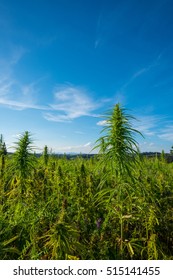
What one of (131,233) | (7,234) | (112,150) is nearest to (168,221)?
(131,233)

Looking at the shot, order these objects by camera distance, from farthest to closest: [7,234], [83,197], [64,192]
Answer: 1. [64,192]
2. [83,197]
3. [7,234]

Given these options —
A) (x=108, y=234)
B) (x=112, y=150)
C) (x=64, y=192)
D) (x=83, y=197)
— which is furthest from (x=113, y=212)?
(x=64, y=192)

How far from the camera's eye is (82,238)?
3873 millimetres

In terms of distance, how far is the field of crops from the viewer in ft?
10.3

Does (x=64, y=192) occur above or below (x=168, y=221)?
above

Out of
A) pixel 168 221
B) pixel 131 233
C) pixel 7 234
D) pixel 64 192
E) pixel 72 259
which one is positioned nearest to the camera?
pixel 72 259

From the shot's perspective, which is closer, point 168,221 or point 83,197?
point 168,221

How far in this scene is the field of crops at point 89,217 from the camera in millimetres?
3146

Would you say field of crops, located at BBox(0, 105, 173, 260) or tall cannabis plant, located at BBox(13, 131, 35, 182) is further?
tall cannabis plant, located at BBox(13, 131, 35, 182)

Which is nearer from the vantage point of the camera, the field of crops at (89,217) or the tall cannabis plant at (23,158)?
the field of crops at (89,217)

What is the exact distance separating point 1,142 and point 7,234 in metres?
4.00

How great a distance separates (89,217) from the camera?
4371 millimetres
